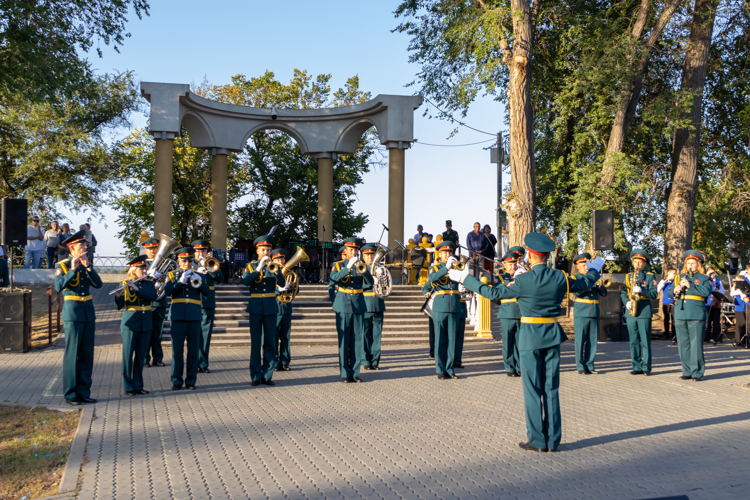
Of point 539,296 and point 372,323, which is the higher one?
point 539,296

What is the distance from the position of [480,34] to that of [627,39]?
4.20m

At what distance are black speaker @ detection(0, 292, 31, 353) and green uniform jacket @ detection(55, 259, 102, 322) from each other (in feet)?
17.6

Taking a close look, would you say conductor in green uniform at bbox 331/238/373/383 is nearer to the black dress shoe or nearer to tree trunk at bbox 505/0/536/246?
the black dress shoe

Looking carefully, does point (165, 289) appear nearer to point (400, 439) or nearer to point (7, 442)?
point (7, 442)

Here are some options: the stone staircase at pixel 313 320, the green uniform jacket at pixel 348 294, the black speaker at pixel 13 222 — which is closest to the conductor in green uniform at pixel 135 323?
the green uniform jacket at pixel 348 294

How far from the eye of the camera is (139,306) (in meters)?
8.77

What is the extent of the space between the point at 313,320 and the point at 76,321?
8073mm

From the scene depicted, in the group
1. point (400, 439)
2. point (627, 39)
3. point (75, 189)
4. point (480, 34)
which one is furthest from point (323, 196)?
point (400, 439)

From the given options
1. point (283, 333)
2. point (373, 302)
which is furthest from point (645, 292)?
point (283, 333)

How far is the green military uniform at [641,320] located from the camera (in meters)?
10.6

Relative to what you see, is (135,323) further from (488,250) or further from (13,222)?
(488,250)

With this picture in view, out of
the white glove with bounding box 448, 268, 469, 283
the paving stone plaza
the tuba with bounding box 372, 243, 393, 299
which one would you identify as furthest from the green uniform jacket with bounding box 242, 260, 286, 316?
the white glove with bounding box 448, 268, 469, 283

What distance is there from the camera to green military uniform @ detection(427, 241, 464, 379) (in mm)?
9867

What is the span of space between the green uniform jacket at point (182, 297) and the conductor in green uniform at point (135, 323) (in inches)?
10.7
